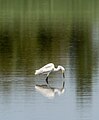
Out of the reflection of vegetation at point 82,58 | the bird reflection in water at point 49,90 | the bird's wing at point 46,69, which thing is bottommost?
the bird reflection in water at point 49,90

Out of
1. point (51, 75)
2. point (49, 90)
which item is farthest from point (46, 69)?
point (51, 75)

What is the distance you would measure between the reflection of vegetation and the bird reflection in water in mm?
577

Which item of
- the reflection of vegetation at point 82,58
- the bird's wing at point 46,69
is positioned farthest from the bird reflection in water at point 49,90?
the bird's wing at point 46,69

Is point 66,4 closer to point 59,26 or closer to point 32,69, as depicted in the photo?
point 59,26

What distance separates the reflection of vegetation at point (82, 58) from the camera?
2402 cm

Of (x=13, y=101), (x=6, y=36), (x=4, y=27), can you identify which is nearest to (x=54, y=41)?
(x=6, y=36)

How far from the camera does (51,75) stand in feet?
90.5

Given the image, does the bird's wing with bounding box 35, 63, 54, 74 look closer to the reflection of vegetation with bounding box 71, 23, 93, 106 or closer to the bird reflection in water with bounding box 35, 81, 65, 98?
the bird reflection in water with bounding box 35, 81, 65, 98

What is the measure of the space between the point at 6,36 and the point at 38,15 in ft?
80.0

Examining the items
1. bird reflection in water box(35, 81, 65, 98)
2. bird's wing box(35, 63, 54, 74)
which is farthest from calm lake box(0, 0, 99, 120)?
bird's wing box(35, 63, 54, 74)

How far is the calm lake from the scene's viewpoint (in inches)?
821

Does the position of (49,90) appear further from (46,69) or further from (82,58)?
(82,58)

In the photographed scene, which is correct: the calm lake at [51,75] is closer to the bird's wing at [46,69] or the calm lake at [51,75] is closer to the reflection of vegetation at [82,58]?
the reflection of vegetation at [82,58]

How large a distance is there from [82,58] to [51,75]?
12.2 ft
